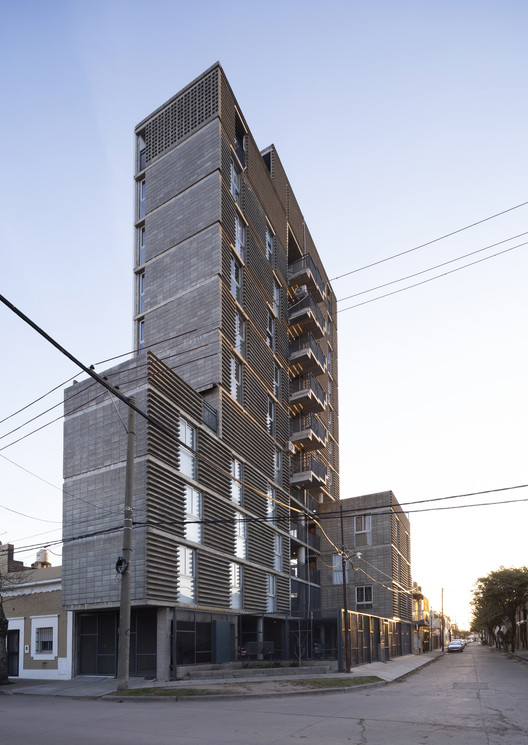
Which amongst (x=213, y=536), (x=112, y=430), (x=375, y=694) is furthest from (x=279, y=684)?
(x=112, y=430)

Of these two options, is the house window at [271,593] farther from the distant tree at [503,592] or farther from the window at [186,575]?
the distant tree at [503,592]

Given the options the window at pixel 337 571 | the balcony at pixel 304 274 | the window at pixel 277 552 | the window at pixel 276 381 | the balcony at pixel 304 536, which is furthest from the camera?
the window at pixel 337 571

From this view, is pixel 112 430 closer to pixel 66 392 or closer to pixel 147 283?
pixel 66 392

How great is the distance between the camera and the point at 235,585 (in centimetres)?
3412

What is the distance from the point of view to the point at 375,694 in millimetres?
22781

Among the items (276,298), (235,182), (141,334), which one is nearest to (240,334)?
(141,334)

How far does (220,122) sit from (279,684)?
1134 inches

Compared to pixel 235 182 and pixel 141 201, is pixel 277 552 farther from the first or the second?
pixel 141 201

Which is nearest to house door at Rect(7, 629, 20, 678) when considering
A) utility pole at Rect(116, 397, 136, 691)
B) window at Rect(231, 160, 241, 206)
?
utility pole at Rect(116, 397, 136, 691)

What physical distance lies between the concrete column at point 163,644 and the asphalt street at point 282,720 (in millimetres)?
4623

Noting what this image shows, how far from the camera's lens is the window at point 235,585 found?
3353 centimetres

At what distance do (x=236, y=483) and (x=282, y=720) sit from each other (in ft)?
66.7

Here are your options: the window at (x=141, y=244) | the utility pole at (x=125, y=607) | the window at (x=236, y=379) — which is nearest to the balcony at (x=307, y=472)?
the window at (x=236, y=379)

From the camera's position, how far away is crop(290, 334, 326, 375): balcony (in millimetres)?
51312
